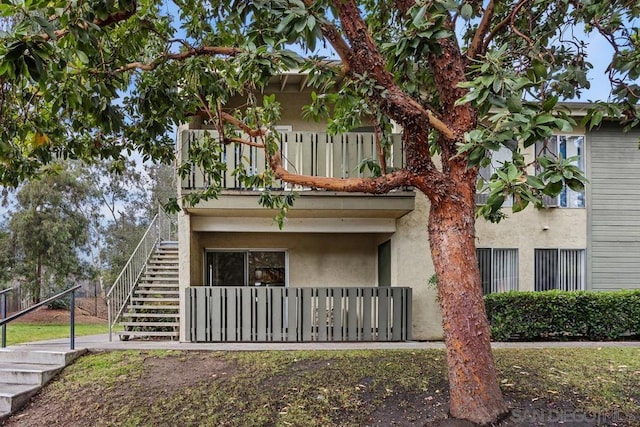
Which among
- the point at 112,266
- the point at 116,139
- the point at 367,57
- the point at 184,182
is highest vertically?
the point at 367,57

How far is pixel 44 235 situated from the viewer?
18.4 m

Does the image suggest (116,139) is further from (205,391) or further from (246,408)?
(246,408)

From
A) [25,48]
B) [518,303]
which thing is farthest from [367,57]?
[518,303]

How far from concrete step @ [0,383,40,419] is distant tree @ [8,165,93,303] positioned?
1395cm

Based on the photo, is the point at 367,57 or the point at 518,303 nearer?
the point at 367,57

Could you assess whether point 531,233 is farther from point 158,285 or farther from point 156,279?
point 156,279

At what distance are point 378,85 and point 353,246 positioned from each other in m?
6.84

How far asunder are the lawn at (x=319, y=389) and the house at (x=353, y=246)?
1.40 meters

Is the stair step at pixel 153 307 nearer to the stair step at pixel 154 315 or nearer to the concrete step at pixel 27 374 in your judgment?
the stair step at pixel 154 315

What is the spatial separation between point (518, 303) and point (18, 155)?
9.67 meters

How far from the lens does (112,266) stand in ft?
79.0

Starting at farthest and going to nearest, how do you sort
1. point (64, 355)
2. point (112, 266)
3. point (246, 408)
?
point (112, 266) < point (64, 355) < point (246, 408)

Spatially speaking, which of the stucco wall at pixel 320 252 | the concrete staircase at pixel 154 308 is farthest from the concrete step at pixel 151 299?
the stucco wall at pixel 320 252

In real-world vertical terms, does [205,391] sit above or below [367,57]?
below
